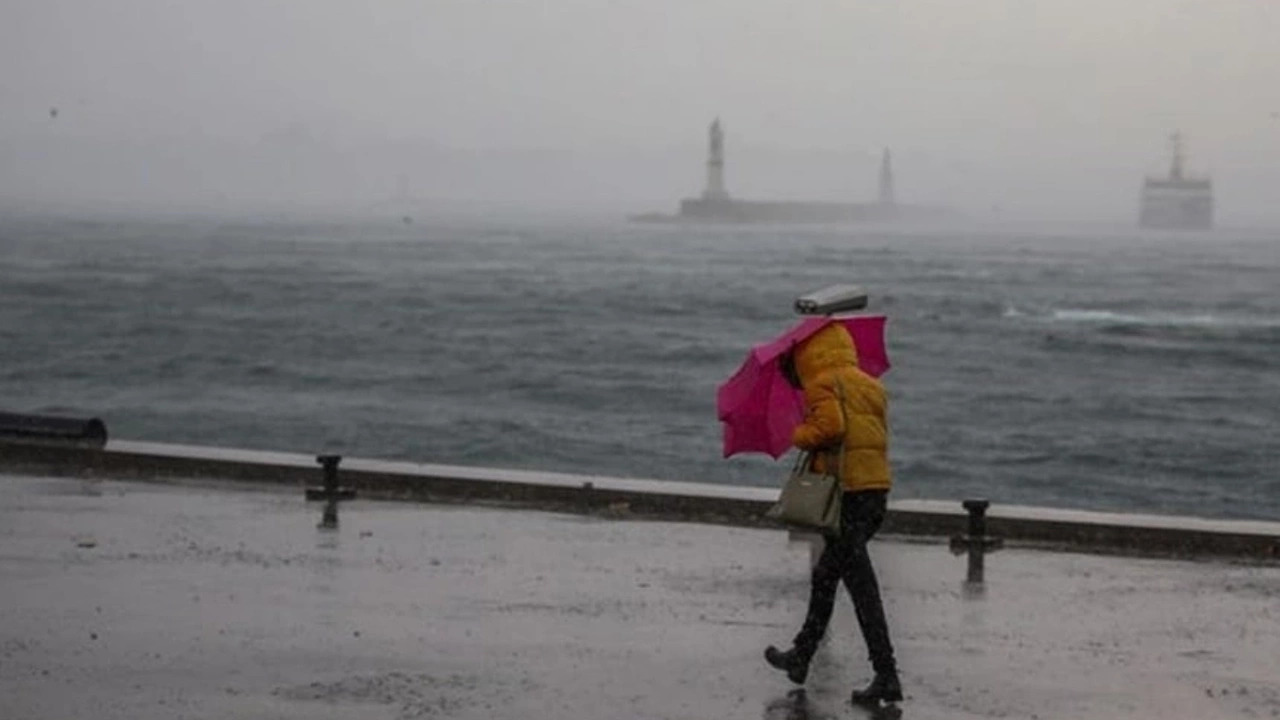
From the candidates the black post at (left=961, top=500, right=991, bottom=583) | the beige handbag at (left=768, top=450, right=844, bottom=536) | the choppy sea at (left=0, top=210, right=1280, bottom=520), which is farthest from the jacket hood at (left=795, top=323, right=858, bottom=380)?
the choppy sea at (left=0, top=210, right=1280, bottom=520)

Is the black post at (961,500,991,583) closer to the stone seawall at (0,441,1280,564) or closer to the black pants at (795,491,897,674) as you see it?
Answer: the stone seawall at (0,441,1280,564)

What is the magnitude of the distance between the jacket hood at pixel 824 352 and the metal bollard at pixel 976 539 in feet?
13.2

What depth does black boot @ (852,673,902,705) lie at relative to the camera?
9.16 metres

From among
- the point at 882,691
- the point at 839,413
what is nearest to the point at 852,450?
the point at 839,413

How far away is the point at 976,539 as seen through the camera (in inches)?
523

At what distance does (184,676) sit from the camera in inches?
374

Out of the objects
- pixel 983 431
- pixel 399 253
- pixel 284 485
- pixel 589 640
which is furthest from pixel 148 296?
pixel 589 640

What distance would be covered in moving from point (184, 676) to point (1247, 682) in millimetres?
4164

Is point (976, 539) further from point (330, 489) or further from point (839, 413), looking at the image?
point (839, 413)

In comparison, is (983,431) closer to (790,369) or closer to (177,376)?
(177,376)

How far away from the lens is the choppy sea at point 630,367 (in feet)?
133

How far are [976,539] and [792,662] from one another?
Result: 13.1 ft

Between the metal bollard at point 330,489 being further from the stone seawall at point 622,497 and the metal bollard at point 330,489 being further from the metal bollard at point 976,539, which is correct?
the metal bollard at point 976,539

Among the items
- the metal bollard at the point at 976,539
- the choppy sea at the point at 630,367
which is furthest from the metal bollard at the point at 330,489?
the choppy sea at the point at 630,367
